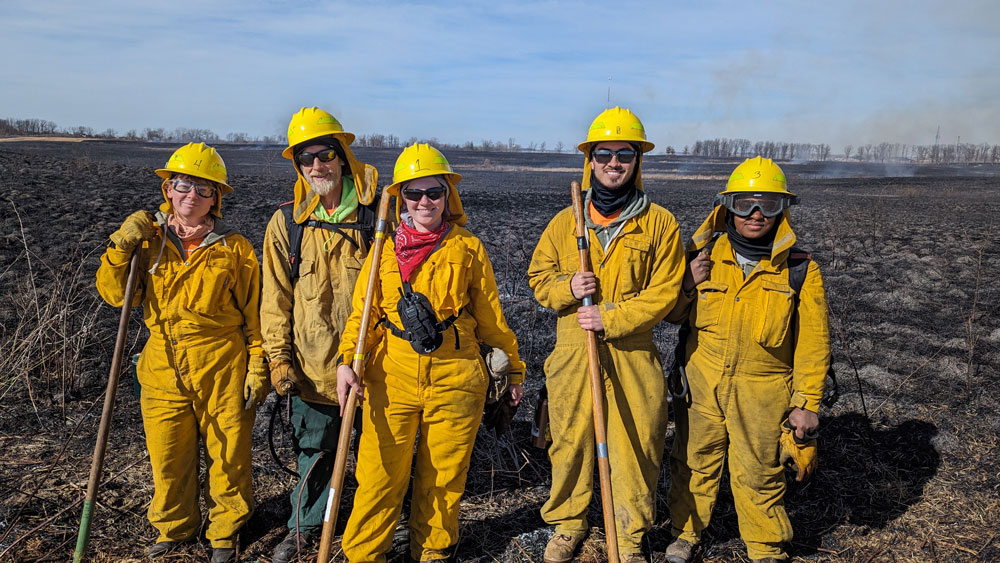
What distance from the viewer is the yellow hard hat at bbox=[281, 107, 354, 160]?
3.57 meters

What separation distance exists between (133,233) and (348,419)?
57.3 inches

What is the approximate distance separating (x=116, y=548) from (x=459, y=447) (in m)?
2.16

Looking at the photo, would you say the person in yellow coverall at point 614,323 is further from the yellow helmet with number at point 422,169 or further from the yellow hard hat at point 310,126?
the yellow hard hat at point 310,126

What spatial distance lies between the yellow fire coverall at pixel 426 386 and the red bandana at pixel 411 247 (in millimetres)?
38

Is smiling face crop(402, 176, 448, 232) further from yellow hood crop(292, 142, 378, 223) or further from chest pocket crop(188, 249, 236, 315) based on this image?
chest pocket crop(188, 249, 236, 315)

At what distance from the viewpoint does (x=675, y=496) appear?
3.94m

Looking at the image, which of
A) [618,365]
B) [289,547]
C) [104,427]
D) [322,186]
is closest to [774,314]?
[618,365]

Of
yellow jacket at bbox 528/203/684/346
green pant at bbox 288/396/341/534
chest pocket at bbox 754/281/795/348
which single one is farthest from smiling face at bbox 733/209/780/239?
green pant at bbox 288/396/341/534

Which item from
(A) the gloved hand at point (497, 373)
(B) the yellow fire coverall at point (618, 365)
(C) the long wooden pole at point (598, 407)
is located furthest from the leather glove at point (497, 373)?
(C) the long wooden pole at point (598, 407)

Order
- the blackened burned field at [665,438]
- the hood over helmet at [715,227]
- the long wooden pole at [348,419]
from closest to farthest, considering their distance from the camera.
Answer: the long wooden pole at [348,419], the hood over helmet at [715,227], the blackened burned field at [665,438]

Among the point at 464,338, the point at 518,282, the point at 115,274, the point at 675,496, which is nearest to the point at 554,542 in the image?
the point at 675,496

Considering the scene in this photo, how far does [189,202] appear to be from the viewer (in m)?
3.51

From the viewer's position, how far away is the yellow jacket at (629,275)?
339 centimetres

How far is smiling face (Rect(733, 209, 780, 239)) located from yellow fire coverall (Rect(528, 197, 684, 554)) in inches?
15.4
